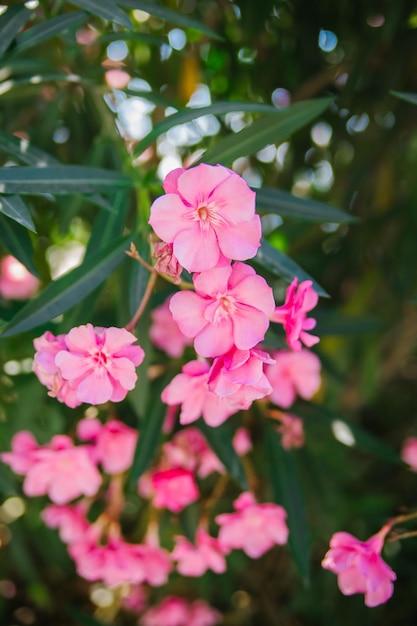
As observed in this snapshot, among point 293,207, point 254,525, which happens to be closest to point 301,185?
point 293,207

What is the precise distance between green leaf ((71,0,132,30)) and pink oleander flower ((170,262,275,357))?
421mm

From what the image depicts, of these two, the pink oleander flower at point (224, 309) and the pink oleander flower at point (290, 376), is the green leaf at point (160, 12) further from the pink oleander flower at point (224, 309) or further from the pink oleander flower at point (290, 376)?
the pink oleander flower at point (290, 376)

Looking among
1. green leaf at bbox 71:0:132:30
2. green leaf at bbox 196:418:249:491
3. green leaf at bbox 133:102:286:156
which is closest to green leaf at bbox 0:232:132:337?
green leaf at bbox 133:102:286:156

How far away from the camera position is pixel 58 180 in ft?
2.96

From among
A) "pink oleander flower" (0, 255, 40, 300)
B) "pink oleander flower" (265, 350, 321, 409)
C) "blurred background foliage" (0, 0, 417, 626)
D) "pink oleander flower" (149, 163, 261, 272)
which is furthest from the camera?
"pink oleander flower" (0, 255, 40, 300)

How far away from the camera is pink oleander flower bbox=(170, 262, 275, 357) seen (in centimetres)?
76

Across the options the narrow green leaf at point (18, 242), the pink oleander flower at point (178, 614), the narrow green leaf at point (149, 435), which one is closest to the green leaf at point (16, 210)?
the narrow green leaf at point (18, 242)

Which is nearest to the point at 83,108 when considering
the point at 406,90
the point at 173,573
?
the point at 406,90

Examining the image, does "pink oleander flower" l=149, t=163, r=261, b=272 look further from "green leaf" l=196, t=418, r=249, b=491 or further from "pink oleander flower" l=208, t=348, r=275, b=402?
"green leaf" l=196, t=418, r=249, b=491

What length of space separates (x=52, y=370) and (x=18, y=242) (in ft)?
0.91

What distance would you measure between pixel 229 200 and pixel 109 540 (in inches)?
34.3

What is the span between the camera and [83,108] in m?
1.72

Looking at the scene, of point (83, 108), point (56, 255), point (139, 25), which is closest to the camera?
A: point (83, 108)

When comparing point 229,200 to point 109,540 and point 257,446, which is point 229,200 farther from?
point 257,446
